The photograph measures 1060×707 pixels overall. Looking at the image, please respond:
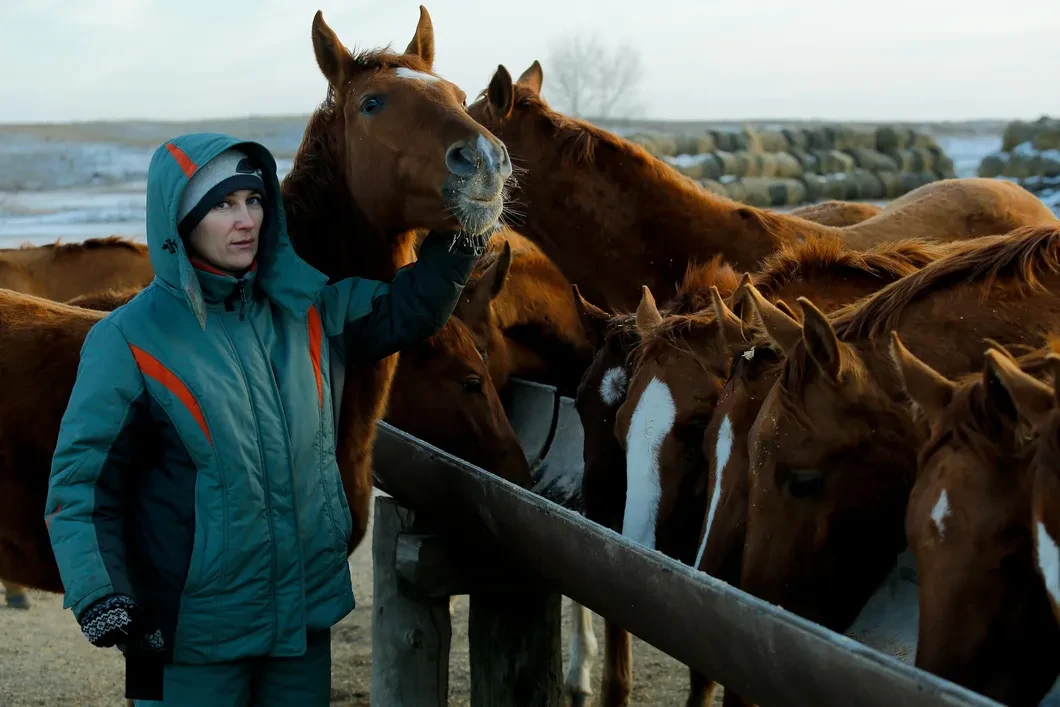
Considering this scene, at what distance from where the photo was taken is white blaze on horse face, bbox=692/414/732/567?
2.68 m

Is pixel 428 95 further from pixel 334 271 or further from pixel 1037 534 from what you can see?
pixel 1037 534

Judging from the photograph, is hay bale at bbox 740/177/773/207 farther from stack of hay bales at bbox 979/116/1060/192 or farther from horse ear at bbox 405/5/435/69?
A: horse ear at bbox 405/5/435/69

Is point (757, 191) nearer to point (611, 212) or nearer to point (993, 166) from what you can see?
point (993, 166)

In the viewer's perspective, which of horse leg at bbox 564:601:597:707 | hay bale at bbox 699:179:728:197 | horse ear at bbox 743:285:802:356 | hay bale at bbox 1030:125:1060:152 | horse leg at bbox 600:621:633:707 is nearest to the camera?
horse ear at bbox 743:285:802:356

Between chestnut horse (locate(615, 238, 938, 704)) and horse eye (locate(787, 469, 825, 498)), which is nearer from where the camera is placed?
horse eye (locate(787, 469, 825, 498))

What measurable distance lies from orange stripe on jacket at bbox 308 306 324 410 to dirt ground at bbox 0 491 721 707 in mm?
2660

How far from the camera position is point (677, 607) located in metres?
2.10

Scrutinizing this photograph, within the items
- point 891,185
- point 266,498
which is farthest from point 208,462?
point 891,185

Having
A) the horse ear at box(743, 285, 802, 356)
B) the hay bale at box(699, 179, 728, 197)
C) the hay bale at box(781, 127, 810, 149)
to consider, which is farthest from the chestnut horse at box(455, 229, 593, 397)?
the hay bale at box(781, 127, 810, 149)

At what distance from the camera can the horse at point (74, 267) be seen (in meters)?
7.51

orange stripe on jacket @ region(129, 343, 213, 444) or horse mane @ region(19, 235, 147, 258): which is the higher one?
orange stripe on jacket @ region(129, 343, 213, 444)

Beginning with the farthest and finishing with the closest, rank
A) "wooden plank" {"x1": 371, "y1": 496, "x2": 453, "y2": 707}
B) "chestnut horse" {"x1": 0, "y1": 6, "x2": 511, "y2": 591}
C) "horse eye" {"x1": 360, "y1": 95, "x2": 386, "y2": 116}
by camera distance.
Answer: "wooden plank" {"x1": 371, "y1": 496, "x2": 453, "y2": 707} < "horse eye" {"x1": 360, "y1": 95, "x2": 386, "y2": 116} < "chestnut horse" {"x1": 0, "y1": 6, "x2": 511, "y2": 591}

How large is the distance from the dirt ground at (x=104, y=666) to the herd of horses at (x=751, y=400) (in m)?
0.44

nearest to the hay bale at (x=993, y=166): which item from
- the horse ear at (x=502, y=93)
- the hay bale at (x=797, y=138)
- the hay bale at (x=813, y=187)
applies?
the hay bale at (x=813, y=187)
